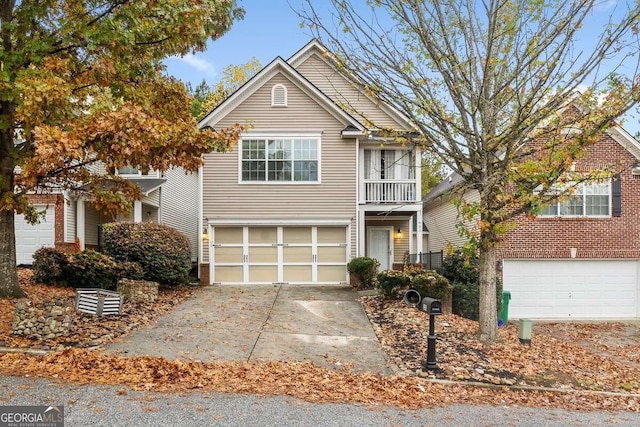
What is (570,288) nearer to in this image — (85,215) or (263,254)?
(263,254)

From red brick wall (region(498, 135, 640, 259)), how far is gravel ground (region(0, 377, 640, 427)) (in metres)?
9.51

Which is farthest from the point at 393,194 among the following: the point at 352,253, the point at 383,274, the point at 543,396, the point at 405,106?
the point at 543,396

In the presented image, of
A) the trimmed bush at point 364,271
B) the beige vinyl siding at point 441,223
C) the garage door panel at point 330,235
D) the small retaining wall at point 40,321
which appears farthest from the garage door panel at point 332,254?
the small retaining wall at point 40,321

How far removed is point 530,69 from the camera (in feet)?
29.0

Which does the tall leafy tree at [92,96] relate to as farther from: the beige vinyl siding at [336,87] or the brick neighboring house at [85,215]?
the beige vinyl siding at [336,87]

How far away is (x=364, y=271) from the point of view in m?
14.8

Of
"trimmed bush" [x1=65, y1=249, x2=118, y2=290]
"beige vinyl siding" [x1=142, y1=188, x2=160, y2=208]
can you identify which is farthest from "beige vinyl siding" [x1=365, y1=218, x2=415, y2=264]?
"trimmed bush" [x1=65, y1=249, x2=118, y2=290]

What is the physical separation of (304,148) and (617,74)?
31.5 ft

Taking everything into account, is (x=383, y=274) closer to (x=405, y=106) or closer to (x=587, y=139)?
(x=405, y=106)

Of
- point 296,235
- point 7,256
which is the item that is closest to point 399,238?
point 296,235

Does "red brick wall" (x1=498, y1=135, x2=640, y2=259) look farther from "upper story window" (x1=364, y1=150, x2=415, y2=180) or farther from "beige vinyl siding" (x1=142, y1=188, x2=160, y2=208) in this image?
"beige vinyl siding" (x1=142, y1=188, x2=160, y2=208)

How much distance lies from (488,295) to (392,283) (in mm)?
3309

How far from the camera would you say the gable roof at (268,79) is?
15680 millimetres

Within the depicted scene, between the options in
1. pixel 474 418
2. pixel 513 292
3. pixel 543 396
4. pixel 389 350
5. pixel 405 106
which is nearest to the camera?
pixel 474 418
